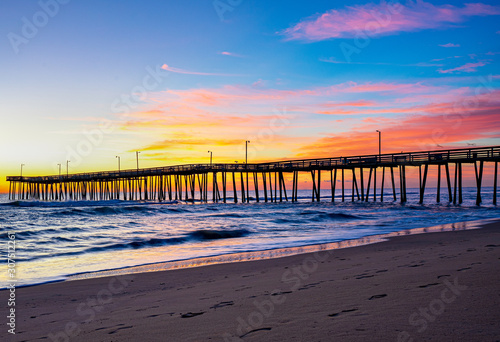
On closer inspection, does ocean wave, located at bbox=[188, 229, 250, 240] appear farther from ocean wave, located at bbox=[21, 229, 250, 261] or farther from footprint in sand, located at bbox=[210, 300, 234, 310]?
footprint in sand, located at bbox=[210, 300, 234, 310]

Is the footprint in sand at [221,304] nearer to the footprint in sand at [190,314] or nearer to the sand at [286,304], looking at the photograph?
the sand at [286,304]

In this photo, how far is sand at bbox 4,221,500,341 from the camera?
362cm

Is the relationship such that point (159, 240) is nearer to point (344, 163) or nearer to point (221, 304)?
point (221, 304)

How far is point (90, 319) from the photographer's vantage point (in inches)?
196

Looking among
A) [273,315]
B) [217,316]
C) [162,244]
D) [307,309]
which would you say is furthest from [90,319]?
[162,244]

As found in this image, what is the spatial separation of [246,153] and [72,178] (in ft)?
132

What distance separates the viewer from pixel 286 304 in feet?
15.7

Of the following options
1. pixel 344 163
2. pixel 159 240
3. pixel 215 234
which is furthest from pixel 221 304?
pixel 344 163

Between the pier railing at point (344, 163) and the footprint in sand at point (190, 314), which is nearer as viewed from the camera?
the footprint in sand at point (190, 314)

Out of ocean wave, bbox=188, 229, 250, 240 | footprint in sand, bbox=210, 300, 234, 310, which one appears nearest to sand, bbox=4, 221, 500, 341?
footprint in sand, bbox=210, 300, 234, 310

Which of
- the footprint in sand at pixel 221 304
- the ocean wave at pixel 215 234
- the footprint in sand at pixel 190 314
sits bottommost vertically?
the ocean wave at pixel 215 234

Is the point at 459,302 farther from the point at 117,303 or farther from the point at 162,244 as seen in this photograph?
the point at 162,244

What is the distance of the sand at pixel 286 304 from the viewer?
3617 mm

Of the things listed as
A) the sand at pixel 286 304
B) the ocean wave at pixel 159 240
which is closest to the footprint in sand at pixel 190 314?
the sand at pixel 286 304
